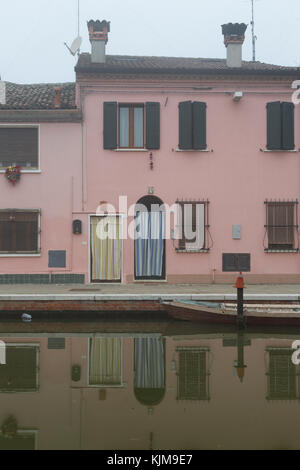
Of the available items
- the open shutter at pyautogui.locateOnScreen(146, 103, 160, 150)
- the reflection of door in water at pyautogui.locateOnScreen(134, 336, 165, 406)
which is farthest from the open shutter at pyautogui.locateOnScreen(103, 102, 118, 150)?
the reflection of door in water at pyautogui.locateOnScreen(134, 336, 165, 406)

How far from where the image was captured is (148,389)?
8.09 meters

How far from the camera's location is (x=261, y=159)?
1795 centimetres

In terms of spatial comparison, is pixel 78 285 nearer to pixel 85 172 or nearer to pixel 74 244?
pixel 74 244

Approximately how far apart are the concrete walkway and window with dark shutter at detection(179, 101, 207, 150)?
15.4 ft

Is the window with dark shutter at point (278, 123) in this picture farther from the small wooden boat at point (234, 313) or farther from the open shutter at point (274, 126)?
the small wooden boat at point (234, 313)

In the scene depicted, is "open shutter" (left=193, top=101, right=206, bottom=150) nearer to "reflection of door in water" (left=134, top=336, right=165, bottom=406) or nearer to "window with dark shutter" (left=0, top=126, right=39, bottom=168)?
"window with dark shutter" (left=0, top=126, right=39, bottom=168)

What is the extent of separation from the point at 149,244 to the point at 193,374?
9.11 metres

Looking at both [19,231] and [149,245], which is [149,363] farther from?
[19,231]

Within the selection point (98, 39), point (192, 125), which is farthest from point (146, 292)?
point (98, 39)

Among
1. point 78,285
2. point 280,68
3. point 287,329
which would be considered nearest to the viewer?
point 287,329

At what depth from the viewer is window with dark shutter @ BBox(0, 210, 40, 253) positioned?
17.5 metres

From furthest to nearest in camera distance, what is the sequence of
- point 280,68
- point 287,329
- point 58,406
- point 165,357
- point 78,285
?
1. point 280,68
2. point 78,285
3. point 287,329
4. point 165,357
5. point 58,406

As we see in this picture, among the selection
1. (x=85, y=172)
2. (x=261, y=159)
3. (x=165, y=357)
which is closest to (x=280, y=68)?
(x=261, y=159)
